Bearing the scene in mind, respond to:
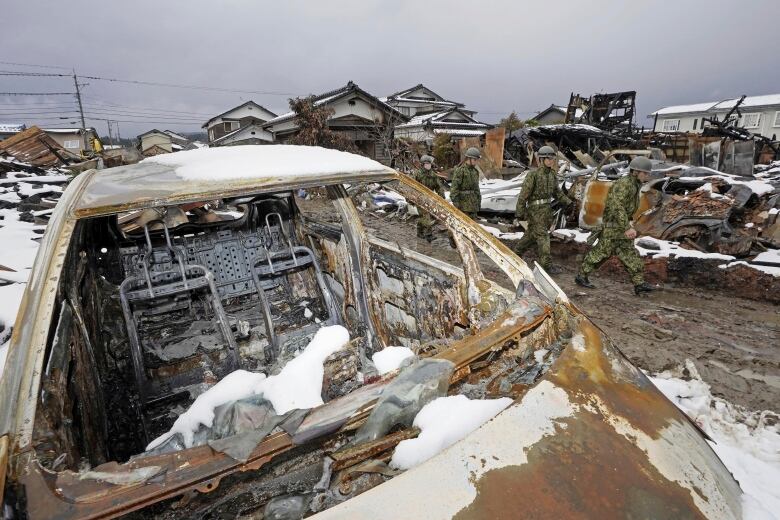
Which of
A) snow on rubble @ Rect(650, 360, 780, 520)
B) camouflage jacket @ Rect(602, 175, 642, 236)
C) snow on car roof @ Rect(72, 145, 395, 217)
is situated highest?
snow on car roof @ Rect(72, 145, 395, 217)

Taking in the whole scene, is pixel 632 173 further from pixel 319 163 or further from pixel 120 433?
pixel 120 433

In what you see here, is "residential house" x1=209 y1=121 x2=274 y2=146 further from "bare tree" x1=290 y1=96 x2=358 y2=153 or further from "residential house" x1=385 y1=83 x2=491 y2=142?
"bare tree" x1=290 y1=96 x2=358 y2=153

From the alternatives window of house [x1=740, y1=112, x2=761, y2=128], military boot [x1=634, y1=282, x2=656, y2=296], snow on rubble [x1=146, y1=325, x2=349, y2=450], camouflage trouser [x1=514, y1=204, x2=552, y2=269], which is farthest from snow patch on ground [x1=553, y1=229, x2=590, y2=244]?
window of house [x1=740, y1=112, x2=761, y2=128]

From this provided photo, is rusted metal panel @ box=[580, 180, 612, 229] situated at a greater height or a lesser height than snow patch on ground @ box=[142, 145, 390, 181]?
lesser

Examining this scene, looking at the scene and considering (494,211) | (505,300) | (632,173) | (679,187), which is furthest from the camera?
(494,211)

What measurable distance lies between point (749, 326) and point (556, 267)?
226cm

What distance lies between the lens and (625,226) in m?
4.53

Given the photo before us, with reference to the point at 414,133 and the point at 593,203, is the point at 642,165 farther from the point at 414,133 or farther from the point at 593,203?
the point at 414,133

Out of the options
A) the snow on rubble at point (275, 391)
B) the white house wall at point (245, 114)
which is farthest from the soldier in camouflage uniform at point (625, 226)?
the white house wall at point (245, 114)

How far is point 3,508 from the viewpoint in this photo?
2.77 ft

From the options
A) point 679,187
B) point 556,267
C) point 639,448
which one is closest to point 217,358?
point 639,448

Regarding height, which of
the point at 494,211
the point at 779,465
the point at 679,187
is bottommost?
the point at 779,465

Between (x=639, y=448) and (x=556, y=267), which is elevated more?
(x=639, y=448)

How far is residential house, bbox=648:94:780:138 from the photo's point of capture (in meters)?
31.1
